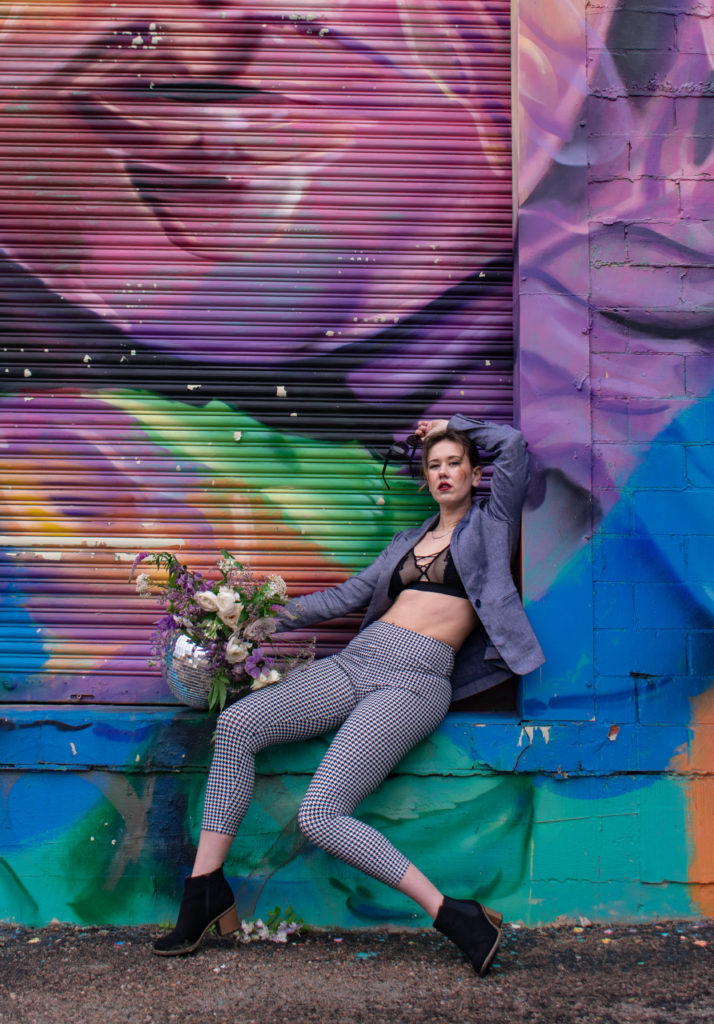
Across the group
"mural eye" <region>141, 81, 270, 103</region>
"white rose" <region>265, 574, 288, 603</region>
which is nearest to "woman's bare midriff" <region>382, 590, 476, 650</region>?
"white rose" <region>265, 574, 288, 603</region>

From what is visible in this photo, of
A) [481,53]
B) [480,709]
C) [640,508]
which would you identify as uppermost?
[481,53]

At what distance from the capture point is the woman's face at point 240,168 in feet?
13.2

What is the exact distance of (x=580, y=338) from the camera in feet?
12.0

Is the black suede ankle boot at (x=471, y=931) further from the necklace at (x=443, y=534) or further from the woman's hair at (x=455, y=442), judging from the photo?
the woman's hair at (x=455, y=442)

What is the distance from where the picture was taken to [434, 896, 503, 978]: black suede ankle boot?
2842 millimetres

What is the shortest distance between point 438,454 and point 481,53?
2153mm

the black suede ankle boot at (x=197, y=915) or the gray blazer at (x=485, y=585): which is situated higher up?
the gray blazer at (x=485, y=585)

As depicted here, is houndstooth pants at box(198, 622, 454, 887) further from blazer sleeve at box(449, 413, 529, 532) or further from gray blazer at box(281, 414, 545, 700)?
blazer sleeve at box(449, 413, 529, 532)

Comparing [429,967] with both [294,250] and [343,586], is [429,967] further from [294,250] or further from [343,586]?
[294,250]

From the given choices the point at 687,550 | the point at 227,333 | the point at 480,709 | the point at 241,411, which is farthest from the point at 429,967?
the point at 227,333

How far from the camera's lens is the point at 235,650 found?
3.22 metres

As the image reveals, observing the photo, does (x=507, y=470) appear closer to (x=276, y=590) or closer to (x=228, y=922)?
(x=276, y=590)

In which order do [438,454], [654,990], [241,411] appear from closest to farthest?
[654,990] < [438,454] < [241,411]

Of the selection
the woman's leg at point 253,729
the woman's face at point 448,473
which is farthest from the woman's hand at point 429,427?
the woman's leg at point 253,729
